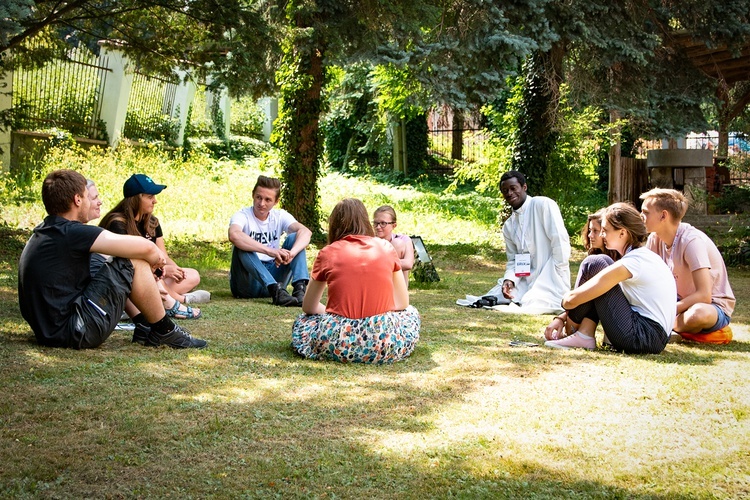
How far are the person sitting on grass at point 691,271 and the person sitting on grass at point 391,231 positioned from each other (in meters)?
2.41

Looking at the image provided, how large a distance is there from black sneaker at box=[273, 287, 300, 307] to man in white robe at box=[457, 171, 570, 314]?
1737 millimetres

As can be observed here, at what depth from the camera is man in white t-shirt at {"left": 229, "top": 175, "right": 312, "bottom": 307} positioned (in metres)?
8.71

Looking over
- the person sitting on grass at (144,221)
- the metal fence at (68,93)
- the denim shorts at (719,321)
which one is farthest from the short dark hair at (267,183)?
the metal fence at (68,93)

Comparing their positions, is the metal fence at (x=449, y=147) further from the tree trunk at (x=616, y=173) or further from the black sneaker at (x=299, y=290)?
the black sneaker at (x=299, y=290)

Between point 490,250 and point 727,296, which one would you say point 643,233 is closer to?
point 727,296

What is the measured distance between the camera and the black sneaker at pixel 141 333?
6062 mm

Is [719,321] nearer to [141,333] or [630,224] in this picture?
[630,224]

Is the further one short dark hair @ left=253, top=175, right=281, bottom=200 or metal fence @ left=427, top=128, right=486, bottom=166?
metal fence @ left=427, top=128, right=486, bottom=166

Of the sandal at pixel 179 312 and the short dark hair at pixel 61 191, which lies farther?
the sandal at pixel 179 312

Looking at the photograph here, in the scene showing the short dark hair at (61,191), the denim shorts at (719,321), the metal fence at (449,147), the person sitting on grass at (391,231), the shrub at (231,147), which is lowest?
the denim shorts at (719,321)

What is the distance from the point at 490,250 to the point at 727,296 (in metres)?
8.80

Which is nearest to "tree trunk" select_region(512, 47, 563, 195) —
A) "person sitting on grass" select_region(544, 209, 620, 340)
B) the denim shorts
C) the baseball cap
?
"person sitting on grass" select_region(544, 209, 620, 340)

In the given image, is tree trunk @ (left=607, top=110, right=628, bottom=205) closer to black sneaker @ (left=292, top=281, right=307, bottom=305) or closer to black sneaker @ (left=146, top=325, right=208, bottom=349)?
black sneaker @ (left=292, top=281, right=307, bottom=305)

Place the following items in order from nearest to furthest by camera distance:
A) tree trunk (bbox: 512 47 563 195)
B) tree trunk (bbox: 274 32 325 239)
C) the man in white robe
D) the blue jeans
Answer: the blue jeans, the man in white robe, tree trunk (bbox: 274 32 325 239), tree trunk (bbox: 512 47 563 195)
